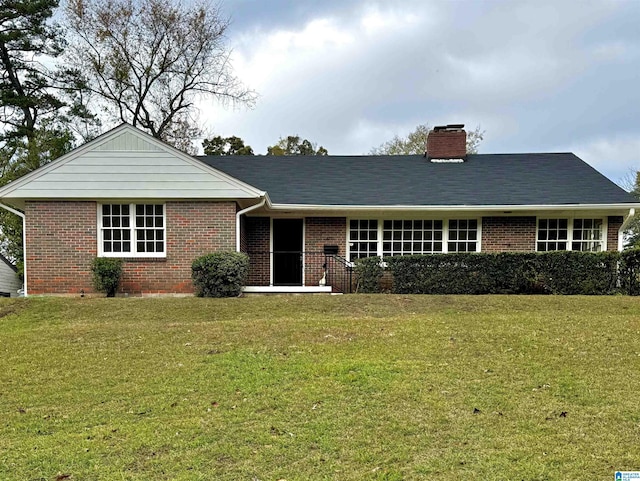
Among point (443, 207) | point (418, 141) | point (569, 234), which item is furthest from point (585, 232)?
point (418, 141)

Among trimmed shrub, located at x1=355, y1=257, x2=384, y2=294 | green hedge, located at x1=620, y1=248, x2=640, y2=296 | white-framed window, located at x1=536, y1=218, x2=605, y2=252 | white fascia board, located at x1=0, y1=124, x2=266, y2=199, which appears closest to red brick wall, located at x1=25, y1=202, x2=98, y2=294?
white fascia board, located at x1=0, y1=124, x2=266, y2=199

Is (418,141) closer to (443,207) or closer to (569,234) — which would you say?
(569,234)

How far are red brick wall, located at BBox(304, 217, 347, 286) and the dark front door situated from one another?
42cm

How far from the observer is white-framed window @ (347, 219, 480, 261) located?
14180mm

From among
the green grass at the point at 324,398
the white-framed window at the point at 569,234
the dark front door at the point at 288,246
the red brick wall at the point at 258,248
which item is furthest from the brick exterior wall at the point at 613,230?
the red brick wall at the point at 258,248

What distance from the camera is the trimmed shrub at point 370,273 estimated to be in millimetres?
12023

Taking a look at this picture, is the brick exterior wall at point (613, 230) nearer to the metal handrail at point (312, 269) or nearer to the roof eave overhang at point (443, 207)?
the roof eave overhang at point (443, 207)

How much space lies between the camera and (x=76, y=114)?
26.2m

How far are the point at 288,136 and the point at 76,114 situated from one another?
23.9m

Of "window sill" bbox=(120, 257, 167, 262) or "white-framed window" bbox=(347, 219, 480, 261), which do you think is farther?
"white-framed window" bbox=(347, 219, 480, 261)

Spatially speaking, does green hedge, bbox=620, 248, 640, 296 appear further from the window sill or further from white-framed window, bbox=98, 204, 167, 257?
white-framed window, bbox=98, 204, 167, 257

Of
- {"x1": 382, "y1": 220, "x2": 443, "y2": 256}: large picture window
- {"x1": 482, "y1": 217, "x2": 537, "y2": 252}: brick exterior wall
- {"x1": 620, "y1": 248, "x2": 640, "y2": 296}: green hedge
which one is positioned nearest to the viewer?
{"x1": 620, "y1": 248, "x2": 640, "y2": 296}: green hedge

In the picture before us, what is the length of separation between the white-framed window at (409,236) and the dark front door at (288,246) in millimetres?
1684

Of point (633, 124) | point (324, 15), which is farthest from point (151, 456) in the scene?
point (633, 124)
